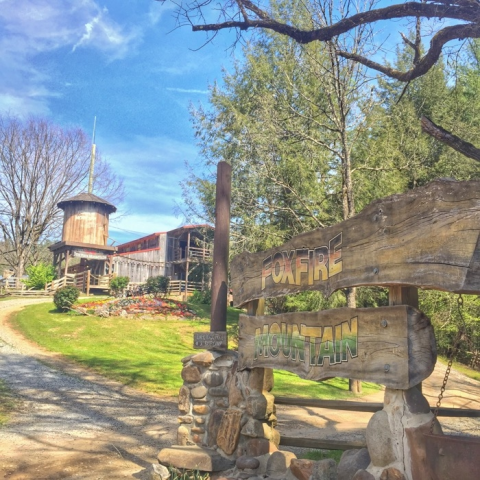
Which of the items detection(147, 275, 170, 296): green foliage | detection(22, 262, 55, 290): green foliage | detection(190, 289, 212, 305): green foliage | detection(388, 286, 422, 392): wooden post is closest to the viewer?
detection(388, 286, 422, 392): wooden post

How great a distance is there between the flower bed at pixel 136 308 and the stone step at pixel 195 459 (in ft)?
58.3

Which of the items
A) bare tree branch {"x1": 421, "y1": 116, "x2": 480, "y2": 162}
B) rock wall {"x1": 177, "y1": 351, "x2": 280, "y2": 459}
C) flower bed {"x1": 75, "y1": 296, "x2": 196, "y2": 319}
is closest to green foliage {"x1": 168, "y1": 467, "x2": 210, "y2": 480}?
rock wall {"x1": 177, "y1": 351, "x2": 280, "y2": 459}

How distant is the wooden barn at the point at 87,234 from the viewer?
1393 inches

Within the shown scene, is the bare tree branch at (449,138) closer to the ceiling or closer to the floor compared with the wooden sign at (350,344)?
closer to the ceiling

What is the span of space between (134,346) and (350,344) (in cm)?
1545

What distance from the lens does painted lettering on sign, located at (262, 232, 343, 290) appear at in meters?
4.27

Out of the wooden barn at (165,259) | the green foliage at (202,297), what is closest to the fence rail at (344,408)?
the green foliage at (202,297)

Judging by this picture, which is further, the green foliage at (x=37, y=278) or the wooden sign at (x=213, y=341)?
the green foliage at (x=37, y=278)

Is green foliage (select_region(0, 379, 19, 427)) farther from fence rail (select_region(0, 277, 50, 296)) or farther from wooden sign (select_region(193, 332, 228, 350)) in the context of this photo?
fence rail (select_region(0, 277, 50, 296))

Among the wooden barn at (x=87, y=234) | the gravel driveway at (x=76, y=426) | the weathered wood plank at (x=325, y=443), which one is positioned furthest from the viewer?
the wooden barn at (x=87, y=234)

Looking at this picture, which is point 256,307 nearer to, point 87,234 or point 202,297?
point 202,297

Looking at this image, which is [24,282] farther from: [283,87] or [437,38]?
[437,38]

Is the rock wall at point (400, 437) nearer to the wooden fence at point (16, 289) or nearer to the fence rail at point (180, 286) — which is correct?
the fence rail at point (180, 286)

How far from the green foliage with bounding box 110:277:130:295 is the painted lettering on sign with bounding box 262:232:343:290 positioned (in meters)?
27.1
